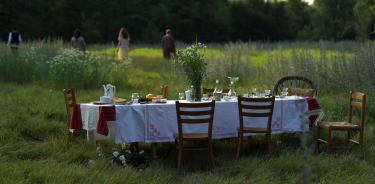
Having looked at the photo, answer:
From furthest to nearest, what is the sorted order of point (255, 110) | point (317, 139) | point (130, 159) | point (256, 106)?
point (317, 139) → point (255, 110) → point (256, 106) → point (130, 159)

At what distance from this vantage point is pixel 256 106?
7.01 metres

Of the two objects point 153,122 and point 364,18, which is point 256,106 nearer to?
point 153,122

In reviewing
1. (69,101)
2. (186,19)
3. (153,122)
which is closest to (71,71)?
(69,101)

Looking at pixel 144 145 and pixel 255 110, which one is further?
pixel 144 145

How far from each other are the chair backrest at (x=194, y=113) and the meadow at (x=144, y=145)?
1.71 ft

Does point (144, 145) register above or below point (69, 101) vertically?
below

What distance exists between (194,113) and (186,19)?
47.5m

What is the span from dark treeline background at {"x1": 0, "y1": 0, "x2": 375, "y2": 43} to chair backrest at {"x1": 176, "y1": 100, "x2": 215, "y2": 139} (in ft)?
111

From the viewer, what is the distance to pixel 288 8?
6538 centimetres

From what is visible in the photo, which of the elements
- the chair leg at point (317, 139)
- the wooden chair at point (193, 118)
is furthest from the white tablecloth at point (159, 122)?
the chair leg at point (317, 139)

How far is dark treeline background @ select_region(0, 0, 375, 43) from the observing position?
42812 millimetres

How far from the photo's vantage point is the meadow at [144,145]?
19.6ft

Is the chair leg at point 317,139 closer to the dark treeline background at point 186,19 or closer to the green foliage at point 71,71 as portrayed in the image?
the green foliage at point 71,71

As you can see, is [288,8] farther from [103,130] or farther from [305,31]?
[103,130]
